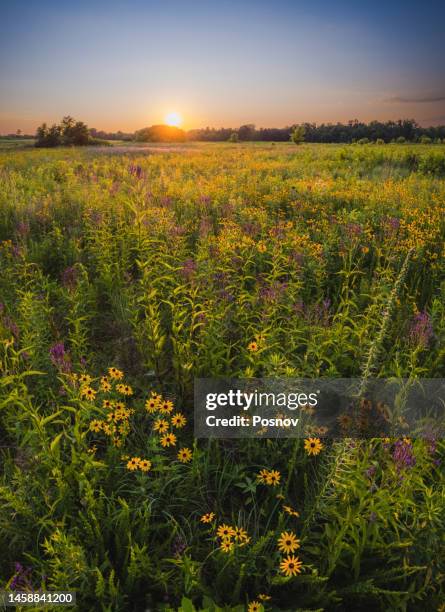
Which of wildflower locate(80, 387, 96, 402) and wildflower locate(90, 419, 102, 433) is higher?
wildflower locate(80, 387, 96, 402)

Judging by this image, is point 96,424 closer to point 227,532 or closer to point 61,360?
point 61,360

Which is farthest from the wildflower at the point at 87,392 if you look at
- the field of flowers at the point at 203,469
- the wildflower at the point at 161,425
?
the wildflower at the point at 161,425

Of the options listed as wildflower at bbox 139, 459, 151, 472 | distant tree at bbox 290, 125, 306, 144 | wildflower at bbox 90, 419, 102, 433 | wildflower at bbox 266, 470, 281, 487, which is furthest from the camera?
distant tree at bbox 290, 125, 306, 144

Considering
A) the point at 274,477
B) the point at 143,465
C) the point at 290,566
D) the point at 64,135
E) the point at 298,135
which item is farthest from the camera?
the point at 298,135

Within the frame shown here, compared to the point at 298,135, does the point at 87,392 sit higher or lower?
lower

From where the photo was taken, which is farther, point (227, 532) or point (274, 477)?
point (274, 477)

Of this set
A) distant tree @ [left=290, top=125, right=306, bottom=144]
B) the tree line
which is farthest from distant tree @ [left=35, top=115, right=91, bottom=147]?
distant tree @ [left=290, top=125, right=306, bottom=144]

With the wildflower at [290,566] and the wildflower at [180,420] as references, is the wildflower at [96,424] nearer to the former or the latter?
the wildflower at [180,420]

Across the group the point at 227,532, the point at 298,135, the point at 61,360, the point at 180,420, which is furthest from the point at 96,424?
the point at 298,135

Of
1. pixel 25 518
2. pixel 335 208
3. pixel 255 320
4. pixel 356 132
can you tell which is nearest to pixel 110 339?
pixel 255 320

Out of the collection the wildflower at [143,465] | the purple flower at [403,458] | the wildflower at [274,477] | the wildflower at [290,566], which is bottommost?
the wildflower at [290,566]

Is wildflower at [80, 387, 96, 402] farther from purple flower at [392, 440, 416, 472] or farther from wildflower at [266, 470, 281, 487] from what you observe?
purple flower at [392, 440, 416, 472]

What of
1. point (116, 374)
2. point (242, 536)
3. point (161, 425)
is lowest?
point (242, 536)

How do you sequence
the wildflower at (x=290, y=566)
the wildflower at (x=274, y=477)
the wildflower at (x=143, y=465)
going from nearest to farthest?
the wildflower at (x=290, y=566)
the wildflower at (x=143, y=465)
the wildflower at (x=274, y=477)
